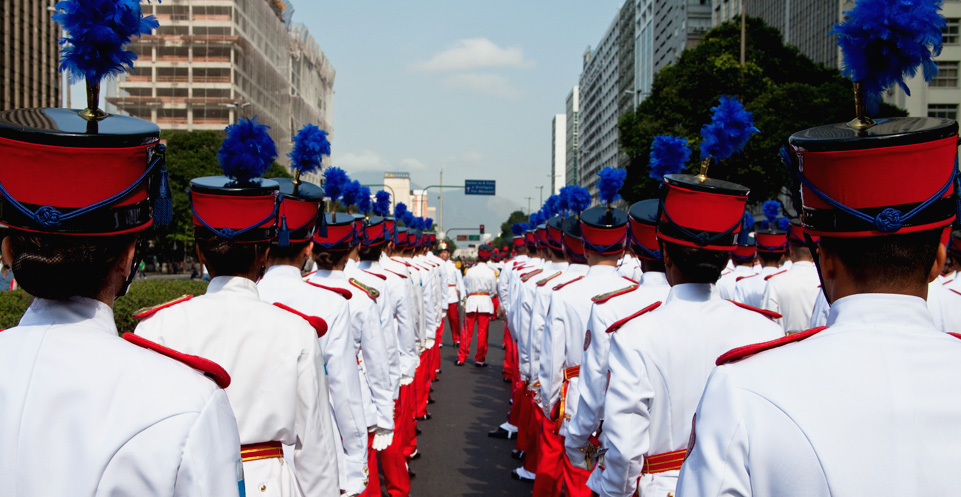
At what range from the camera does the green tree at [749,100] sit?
88.1ft

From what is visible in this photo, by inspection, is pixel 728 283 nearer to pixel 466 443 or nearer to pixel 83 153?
pixel 466 443

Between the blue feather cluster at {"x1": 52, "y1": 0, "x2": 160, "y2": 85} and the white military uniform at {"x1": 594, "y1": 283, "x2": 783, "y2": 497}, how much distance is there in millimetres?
2324

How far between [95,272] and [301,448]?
141cm

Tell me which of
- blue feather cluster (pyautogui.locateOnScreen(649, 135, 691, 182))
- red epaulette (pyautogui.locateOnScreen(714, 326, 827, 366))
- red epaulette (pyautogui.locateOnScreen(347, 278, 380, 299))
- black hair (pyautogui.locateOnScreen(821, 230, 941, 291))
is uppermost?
blue feather cluster (pyautogui.locateOnScreen(649, 135, 691, 182))

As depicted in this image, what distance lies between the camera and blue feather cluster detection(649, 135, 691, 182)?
4297 mm

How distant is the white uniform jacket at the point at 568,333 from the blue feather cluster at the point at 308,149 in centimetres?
212

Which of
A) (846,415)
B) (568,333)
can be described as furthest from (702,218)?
(568,333)

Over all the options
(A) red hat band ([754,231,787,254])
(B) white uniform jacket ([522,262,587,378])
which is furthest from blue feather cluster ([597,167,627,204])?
(A) red hat band ([754,231,787,254])

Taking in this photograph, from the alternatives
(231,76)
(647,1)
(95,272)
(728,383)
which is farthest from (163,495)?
(647,1)

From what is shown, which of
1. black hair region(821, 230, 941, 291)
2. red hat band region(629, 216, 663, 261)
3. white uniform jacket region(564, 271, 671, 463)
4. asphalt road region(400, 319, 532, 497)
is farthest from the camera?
asphalt road region(400, 319, 532, 497)

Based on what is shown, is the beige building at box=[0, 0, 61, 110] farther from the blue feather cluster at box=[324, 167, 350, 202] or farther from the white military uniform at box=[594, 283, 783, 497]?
the white military uniform at box=[594, 283, 783, 497]

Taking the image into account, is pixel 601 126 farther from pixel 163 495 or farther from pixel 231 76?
pixel 163 495

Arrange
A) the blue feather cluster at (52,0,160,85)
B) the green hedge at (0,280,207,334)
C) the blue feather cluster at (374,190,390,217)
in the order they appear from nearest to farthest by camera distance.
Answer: the blue feather cluster at (52,0,160,85) < the green hedge at (0,280,207,334) < the blue feather cluster at (374,190,390,217)

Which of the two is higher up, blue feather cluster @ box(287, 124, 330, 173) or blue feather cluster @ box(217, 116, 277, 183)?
blue feather cluster @ box(287, 124, 330, 173)
